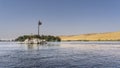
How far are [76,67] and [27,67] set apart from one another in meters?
6.93

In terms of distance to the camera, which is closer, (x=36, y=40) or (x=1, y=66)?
(x=1, y=66)

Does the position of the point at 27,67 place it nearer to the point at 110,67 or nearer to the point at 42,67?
the point at 42,67

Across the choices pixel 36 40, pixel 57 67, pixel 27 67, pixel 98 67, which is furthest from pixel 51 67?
pixel 36 40

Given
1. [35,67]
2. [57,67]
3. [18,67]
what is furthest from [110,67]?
[18,67]

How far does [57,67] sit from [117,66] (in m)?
8.68

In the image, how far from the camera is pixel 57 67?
38.1 metres

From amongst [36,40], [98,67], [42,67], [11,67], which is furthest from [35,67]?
[36,40]

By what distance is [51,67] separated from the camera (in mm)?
38219

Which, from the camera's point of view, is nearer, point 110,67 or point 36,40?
point 110,67

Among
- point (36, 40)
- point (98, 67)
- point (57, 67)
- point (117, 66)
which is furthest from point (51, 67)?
point (36, 40)

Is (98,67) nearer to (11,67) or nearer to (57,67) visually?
(57,67)

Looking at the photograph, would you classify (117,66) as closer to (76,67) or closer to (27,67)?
(76,67)

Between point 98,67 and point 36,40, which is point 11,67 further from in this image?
point 36,40

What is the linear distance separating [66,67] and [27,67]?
5528 mm
